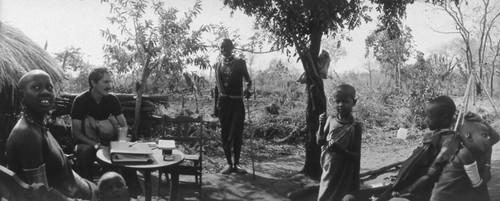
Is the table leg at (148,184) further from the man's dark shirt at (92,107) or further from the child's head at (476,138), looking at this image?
the child's head at (476,138)

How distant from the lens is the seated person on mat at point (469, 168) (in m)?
2.68

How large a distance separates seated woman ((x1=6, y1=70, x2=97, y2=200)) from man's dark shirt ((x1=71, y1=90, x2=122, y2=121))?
2103 mm

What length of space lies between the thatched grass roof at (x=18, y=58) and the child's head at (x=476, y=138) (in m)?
4.40

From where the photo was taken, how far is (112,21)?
7.08m

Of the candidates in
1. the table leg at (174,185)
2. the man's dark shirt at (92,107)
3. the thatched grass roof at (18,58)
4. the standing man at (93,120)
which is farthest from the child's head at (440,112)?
the thatched grass roof at (18,58)

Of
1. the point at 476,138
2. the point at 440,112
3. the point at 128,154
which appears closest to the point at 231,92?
the point at 128,154

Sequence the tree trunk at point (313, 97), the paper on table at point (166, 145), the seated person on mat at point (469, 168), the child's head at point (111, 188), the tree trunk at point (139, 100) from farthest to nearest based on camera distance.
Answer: the tree trunk at point (139, 100) < the tree trunk at point (313, 97) < the paper on table at point (166, 145) < the seated person on mat at point (469, 168) < the child's head at point (111, 188)

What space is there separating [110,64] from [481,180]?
20.3ft

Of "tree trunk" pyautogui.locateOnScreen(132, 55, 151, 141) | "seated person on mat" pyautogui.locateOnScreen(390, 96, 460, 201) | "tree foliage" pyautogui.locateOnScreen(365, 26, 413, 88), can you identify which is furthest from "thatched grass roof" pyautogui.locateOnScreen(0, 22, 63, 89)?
"tree foliage" pyautogui.locateOnScreen(365, 26, 413, 88)

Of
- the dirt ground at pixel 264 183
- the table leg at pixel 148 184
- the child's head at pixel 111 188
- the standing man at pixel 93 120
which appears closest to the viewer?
the child's head at pixel 111 188

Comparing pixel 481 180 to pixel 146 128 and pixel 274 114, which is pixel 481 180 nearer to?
pixel 146 128

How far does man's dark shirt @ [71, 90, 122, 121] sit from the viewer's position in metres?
4.50

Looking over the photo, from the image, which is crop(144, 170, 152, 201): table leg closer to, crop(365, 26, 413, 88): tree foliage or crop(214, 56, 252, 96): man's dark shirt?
crop(214, 56, 252, 96): man's dark shirt

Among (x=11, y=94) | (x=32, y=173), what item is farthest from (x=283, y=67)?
(x=32, y=173)
